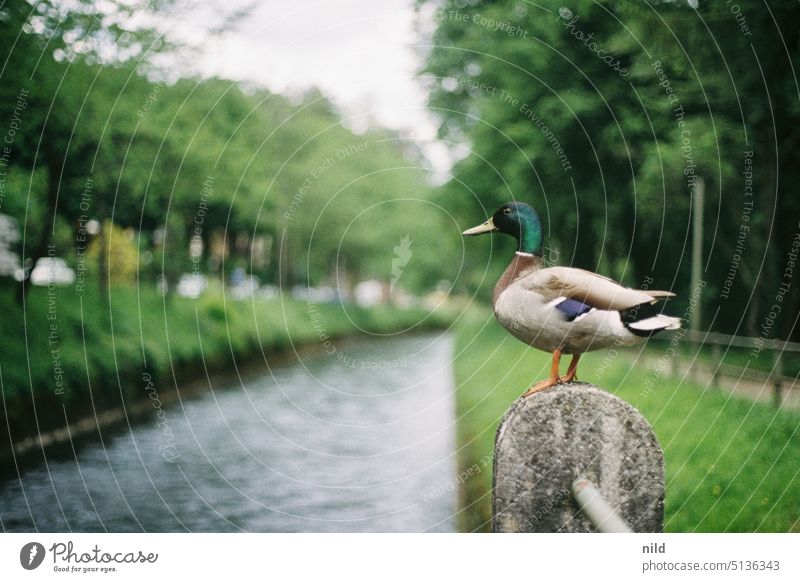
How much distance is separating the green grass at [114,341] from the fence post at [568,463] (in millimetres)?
4452

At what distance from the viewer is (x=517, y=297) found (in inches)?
134

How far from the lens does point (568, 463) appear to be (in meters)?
2.59

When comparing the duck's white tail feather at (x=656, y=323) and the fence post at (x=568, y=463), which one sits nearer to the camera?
the fence post at (x=568, y=463)

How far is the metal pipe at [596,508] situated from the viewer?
2434 mm

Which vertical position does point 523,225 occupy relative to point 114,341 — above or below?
above

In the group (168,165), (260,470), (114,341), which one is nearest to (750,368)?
(260,470)

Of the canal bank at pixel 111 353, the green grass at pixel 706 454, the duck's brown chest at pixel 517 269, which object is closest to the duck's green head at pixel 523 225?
the duck's brown chest at pixel 517 269

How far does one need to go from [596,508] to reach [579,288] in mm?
1129

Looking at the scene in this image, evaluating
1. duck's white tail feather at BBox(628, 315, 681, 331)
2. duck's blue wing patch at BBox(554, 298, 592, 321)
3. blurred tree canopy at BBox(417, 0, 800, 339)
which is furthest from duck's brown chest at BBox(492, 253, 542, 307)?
blurred tree canopy at BBox(417, 0, 800, 339)

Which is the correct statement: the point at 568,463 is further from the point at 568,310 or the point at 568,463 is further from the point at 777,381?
the point at 777,381

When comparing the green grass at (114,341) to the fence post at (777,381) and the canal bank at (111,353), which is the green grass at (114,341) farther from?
the fence post at (777,381)
